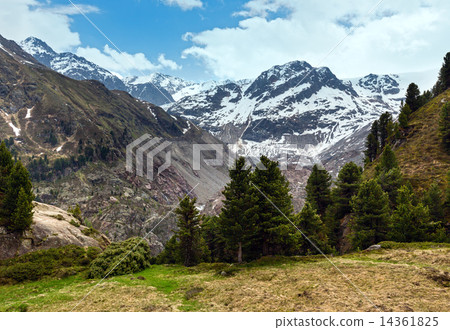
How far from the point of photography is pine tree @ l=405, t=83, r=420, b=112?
85000 millimetres

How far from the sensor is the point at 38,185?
156 metres

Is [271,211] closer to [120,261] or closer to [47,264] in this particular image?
[120,261]

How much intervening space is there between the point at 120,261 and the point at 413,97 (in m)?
102

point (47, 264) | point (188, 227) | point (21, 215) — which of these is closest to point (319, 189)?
point (188, 227)

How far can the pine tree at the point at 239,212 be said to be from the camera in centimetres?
2892

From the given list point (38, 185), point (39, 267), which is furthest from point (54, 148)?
point (39, 267)

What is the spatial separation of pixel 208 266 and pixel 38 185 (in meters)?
170

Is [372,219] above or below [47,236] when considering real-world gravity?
above

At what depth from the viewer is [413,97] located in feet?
283

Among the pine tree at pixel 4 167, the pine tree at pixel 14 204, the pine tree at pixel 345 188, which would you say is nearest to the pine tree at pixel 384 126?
the pine tree at pixel 345 188

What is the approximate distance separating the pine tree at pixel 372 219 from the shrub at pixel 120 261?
31503 mm

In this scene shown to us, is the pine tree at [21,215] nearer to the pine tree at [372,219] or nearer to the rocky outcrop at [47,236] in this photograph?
the rocky outcrop at [47,236]

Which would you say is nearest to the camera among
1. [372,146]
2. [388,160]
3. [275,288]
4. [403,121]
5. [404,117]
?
[275,288]
